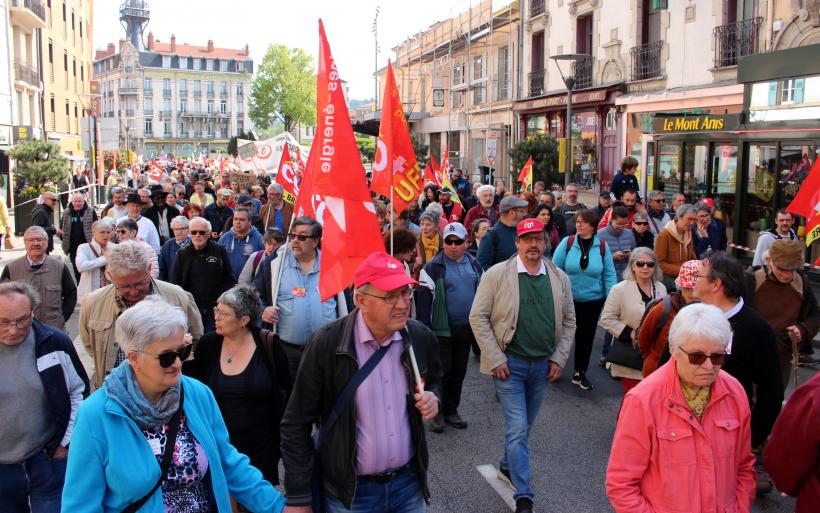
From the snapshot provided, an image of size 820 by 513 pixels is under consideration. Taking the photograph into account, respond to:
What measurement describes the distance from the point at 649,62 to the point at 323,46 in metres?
18.0

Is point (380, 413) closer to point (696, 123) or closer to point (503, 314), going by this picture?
point (503, 314)

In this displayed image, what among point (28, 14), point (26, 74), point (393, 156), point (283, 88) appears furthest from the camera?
point (283, 88)

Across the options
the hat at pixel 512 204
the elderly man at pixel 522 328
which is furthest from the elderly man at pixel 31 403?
the hat at pixel 512 204

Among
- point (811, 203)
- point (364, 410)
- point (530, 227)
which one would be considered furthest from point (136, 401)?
point (811, 203)

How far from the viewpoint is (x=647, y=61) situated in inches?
844

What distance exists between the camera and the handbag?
3.17 meters

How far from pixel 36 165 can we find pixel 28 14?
1307 cm

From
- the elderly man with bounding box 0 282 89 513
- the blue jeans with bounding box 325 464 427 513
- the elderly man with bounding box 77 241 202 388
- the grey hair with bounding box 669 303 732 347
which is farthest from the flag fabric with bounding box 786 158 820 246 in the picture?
the elderly man with bounding box 0 282 89 513

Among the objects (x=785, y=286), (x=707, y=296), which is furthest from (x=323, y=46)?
(x=785, y=286)

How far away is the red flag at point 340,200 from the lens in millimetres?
4668

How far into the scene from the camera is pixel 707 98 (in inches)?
733

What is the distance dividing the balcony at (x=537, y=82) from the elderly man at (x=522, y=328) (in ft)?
78.4

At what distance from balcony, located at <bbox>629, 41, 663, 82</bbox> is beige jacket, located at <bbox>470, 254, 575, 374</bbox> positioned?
17.5 meters

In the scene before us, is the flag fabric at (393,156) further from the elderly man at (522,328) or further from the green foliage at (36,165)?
the green foliage at (36,165)
